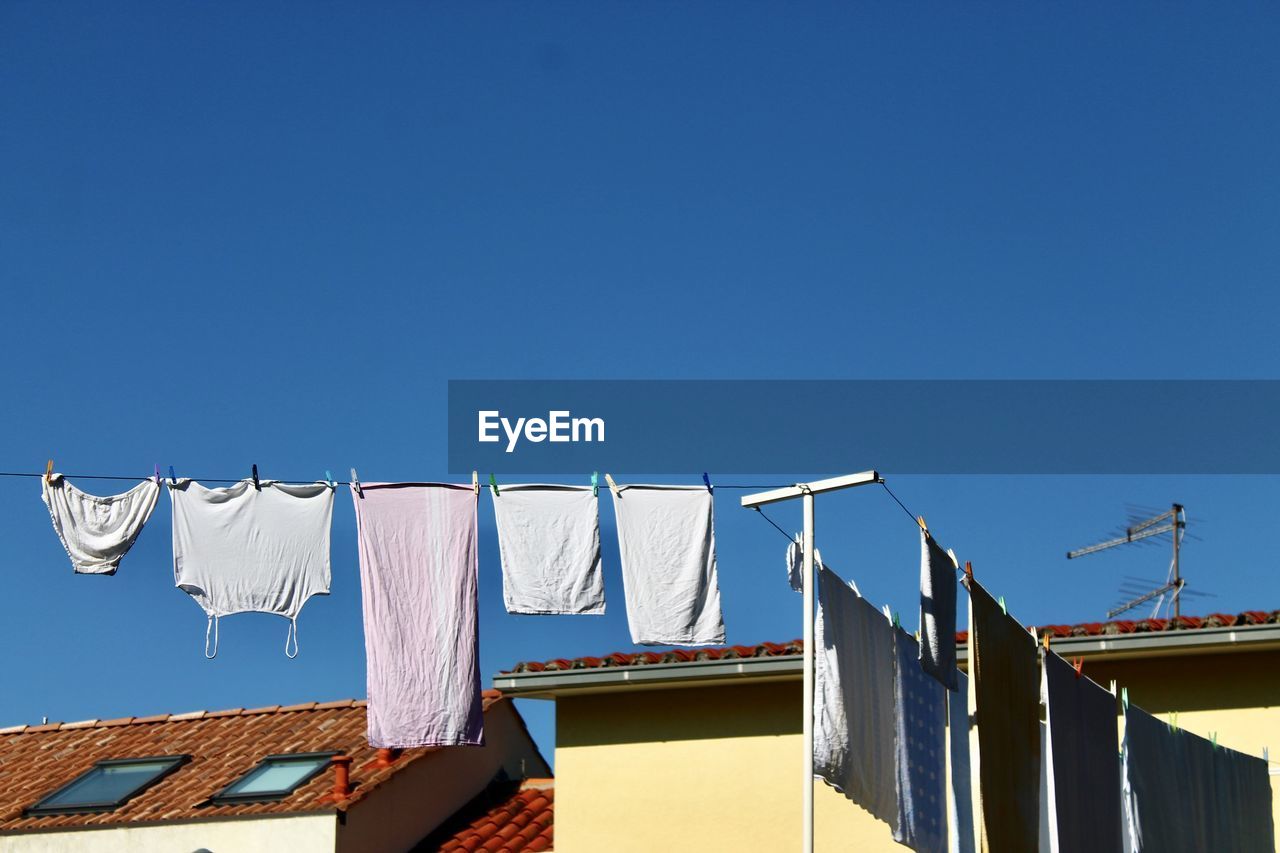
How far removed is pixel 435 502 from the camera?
13.8m

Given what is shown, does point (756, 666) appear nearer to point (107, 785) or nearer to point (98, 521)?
point (98, 521)

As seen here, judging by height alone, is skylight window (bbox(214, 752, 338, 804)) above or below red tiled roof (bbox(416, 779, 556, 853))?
above

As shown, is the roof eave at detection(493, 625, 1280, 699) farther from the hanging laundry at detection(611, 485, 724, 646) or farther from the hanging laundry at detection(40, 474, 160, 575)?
the hanging laundry at detection(40, 474, 160, 575)

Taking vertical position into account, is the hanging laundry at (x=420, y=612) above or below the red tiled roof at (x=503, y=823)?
above

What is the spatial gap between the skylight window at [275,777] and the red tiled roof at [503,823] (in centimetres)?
142

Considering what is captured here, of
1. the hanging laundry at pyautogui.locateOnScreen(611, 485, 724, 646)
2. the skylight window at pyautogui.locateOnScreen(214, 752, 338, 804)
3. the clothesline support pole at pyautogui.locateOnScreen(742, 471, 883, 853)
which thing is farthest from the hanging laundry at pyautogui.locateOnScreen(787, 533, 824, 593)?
the skylight window at pyautogui.locateOnScreen(214, 752, 338, 804)

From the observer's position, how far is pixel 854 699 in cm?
1230

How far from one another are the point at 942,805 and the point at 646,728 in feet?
15.8

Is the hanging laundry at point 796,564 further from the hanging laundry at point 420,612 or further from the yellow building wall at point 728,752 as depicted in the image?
the yellow building wall at point 728,752

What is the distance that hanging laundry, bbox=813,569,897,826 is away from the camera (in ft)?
39.5

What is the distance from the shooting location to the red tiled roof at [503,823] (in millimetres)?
18594

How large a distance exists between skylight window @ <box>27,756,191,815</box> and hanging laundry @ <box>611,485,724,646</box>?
295 inches

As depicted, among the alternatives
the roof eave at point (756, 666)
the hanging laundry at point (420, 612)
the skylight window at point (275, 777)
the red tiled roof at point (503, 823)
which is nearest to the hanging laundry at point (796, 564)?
the hanging laundry at point (420, 612)

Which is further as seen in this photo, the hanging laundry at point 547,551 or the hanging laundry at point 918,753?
the hanging laundry at point 547,551
